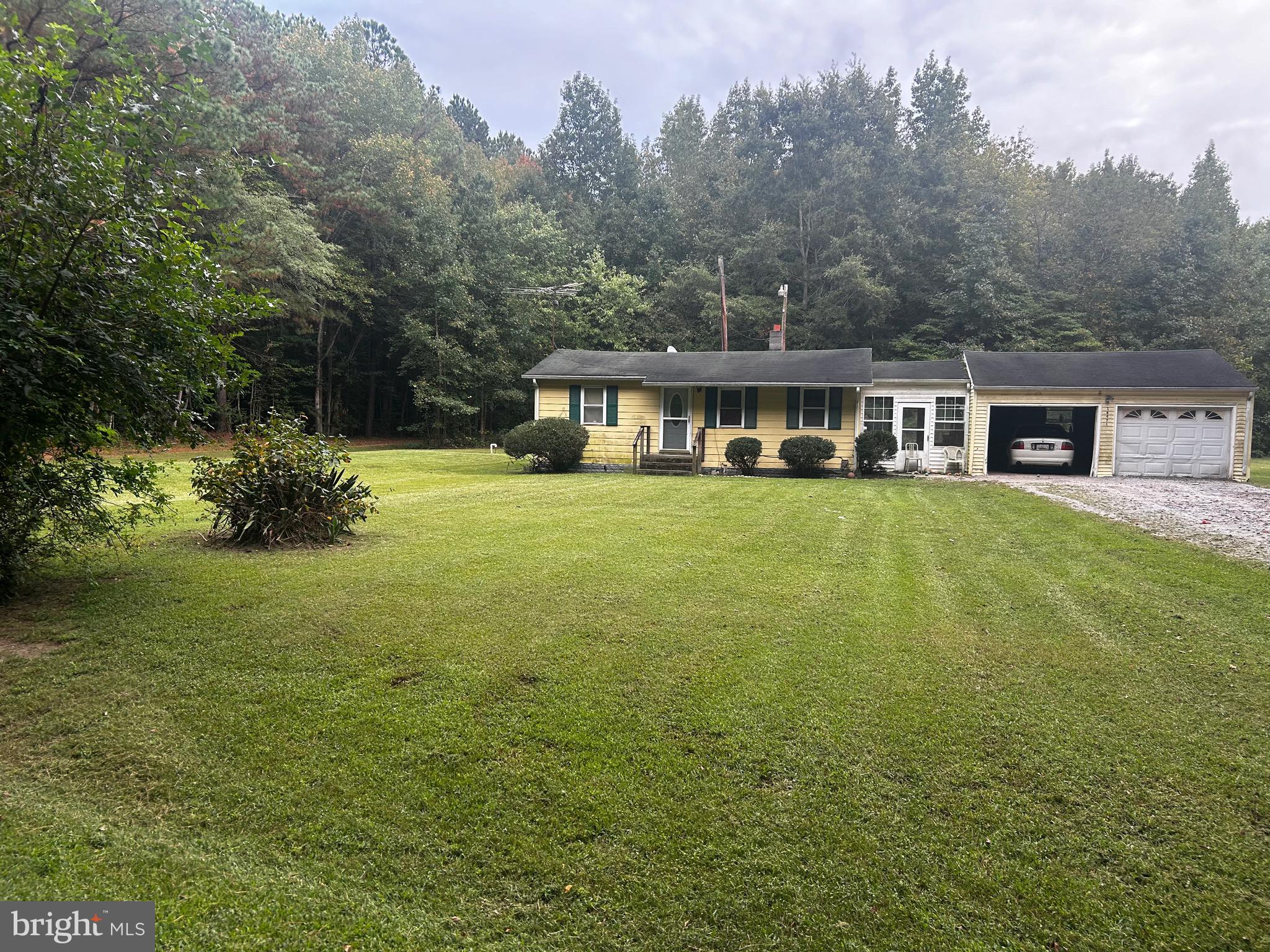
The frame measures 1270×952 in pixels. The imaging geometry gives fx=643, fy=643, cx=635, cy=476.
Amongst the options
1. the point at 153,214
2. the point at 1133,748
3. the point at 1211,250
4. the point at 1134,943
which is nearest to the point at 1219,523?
the point at 1133,748

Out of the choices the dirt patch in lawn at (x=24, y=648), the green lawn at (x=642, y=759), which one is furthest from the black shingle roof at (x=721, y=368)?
the dirt patch in lawn at (x=24, y=648)

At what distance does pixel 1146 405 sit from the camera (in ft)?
55.9

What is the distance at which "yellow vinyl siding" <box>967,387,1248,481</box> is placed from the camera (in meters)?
16.5

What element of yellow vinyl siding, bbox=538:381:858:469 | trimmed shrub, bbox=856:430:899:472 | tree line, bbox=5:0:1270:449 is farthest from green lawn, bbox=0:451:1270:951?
tree line, bbox=5:0:1270:449

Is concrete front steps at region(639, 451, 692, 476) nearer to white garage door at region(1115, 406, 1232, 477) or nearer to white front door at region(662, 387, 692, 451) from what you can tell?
white front door at region(662, 387, 692, 451)

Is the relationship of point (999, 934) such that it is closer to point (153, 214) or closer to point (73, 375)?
point (73, 375)

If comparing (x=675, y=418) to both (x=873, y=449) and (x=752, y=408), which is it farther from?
(x=873, y=449)

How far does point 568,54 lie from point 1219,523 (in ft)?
147

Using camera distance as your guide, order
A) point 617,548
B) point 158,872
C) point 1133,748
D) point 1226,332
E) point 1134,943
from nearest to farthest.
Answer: point 1134,943
point 158,872
point 1133,748
point 617,548
point 1226,332

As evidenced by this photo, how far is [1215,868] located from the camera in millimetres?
2371

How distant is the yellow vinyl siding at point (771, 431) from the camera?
17.8 m

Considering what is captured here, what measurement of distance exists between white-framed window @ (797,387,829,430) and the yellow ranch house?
0.08 ft

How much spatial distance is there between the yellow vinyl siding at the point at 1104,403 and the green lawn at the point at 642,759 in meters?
12.9

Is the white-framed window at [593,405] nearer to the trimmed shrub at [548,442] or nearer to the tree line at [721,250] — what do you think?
the trimmed shrub at [548,442]
